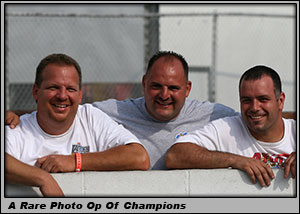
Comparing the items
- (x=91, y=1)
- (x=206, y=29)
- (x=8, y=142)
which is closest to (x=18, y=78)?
(x=91, y=1)

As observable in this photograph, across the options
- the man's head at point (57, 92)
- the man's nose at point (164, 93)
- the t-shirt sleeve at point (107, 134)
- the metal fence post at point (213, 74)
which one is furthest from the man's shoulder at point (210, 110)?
the metal fence post at point (213, 74)

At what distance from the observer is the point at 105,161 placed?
3.13 m

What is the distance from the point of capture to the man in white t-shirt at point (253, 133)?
3395 millimetres

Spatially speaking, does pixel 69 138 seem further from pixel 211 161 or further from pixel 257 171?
pixel 257 171

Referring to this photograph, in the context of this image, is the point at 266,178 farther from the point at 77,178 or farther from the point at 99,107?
the point at 99,107

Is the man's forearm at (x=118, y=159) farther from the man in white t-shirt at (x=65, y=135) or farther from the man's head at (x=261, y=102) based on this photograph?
the man's head at (x=261, y=102)

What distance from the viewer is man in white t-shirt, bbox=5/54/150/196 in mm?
3123

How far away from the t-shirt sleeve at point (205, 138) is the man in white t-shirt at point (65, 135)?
337 millimetres

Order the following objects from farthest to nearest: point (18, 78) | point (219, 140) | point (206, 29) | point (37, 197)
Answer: point (206, 29), point (18, 78), point (219, 140), point (37, 197)

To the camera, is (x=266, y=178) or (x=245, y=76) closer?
(x=266, y=178)

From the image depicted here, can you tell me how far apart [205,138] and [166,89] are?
0.50m

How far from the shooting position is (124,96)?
739 cm

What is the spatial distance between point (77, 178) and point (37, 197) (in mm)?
252

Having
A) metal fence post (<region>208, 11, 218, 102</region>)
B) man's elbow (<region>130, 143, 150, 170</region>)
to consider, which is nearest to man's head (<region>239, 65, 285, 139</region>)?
man's elbow (<region>130, 143, 150, 170</region>)
